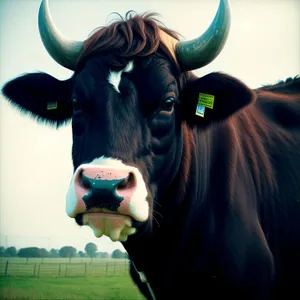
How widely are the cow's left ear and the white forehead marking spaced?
776mm

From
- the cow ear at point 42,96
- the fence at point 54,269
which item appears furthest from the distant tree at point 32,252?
the cow ear at point 42,96

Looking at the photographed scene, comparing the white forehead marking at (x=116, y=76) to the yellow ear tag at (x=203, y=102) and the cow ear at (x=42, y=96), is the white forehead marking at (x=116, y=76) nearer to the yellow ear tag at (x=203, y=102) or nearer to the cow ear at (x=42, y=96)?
the yellow ear tag at (x=203, y=102)

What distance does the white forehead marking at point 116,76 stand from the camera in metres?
4.35

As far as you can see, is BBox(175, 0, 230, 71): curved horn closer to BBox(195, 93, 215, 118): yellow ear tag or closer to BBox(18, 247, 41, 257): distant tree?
BBox(195, 93, 215, 118): yellow ear tag

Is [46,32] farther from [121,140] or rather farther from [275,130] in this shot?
[275,130]

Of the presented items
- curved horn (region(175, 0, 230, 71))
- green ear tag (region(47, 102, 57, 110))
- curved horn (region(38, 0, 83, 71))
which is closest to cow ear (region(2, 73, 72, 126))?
green ear tag (region(47, 102, 57, 110))

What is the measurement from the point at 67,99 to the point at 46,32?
823 millimetres

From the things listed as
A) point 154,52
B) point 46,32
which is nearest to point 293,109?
point 154,52

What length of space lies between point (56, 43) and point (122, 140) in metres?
1.81

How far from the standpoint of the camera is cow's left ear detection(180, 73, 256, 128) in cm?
501

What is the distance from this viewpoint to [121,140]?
159 inches

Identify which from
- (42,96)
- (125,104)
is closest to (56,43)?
(42,96)

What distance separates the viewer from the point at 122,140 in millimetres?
4047

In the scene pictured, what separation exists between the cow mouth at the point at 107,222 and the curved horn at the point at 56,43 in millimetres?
2161
